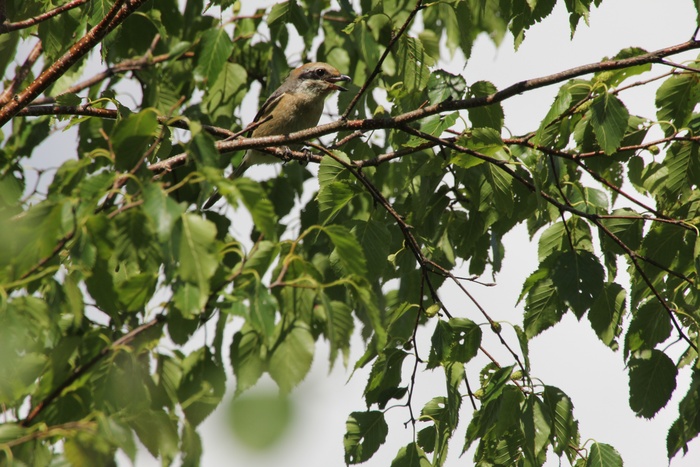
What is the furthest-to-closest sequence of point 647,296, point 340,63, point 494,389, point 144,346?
point 340,63, point 647,296, point 494,389, point 144,346

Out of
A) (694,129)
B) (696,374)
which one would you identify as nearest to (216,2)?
(694,129)

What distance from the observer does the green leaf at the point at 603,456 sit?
321cm

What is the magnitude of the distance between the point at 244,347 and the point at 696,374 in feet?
→ 7.16

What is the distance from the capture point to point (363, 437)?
3318mm

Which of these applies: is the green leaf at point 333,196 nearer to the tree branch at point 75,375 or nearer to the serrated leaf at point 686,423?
the tree branch at point 75,375

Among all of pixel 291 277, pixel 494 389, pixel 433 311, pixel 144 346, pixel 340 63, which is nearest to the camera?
pixel 144 346

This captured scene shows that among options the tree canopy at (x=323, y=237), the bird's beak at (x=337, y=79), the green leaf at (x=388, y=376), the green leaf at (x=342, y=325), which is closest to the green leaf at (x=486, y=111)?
the tree canopy at (x=323, y=237)

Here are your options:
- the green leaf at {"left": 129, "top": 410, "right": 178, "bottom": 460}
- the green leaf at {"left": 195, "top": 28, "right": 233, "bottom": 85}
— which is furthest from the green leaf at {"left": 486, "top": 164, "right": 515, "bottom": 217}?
the green leaf at {"left": 129, "top": 410, "right": 178, "bottom": 460}

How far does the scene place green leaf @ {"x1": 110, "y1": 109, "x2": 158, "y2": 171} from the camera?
2127mm

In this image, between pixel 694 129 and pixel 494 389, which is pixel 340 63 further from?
pixel 494 389

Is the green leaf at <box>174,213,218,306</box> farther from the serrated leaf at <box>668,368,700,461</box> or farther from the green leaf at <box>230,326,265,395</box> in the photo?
the serrated leaf at <box>668,368,700,461</box>

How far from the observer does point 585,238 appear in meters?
3.67

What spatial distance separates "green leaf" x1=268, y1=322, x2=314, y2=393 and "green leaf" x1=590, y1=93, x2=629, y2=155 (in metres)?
1.68

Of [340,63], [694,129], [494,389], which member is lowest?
[494,389]
